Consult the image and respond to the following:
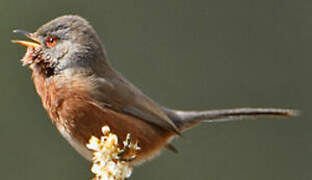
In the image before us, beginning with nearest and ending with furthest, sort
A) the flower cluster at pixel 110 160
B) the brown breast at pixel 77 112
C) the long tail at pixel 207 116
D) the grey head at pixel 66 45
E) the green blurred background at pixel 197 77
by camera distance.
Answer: the flower cluster at pixel 110 160 → the brown breast at pixel 77 112 → the grey head at pixel 66 45 → the long tail at pixel 207 116 → the green blurred background at pixel 197 77

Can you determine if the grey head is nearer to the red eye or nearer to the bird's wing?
the red eye

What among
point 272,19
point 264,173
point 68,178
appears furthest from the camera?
point 272,19

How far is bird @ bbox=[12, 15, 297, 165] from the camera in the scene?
19.7 ft

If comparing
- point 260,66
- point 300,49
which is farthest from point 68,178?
point 300,49

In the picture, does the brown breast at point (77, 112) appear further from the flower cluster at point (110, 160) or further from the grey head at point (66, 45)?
the flower cluster at point (110, 160)

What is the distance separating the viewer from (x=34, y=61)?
20.3 feet

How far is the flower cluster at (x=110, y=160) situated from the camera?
3924mm

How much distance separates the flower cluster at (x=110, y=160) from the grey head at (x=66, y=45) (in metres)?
2.20

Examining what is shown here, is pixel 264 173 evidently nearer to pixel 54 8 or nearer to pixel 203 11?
pixel 203 11

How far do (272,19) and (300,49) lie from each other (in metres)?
0.85

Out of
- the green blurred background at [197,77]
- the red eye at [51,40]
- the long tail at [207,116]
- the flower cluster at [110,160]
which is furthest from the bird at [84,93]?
the green blurred background at [197,77]

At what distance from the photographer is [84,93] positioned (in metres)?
6.10

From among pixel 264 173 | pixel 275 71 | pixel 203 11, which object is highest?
pixel 203 11

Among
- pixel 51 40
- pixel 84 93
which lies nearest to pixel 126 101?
pixel 84 93
